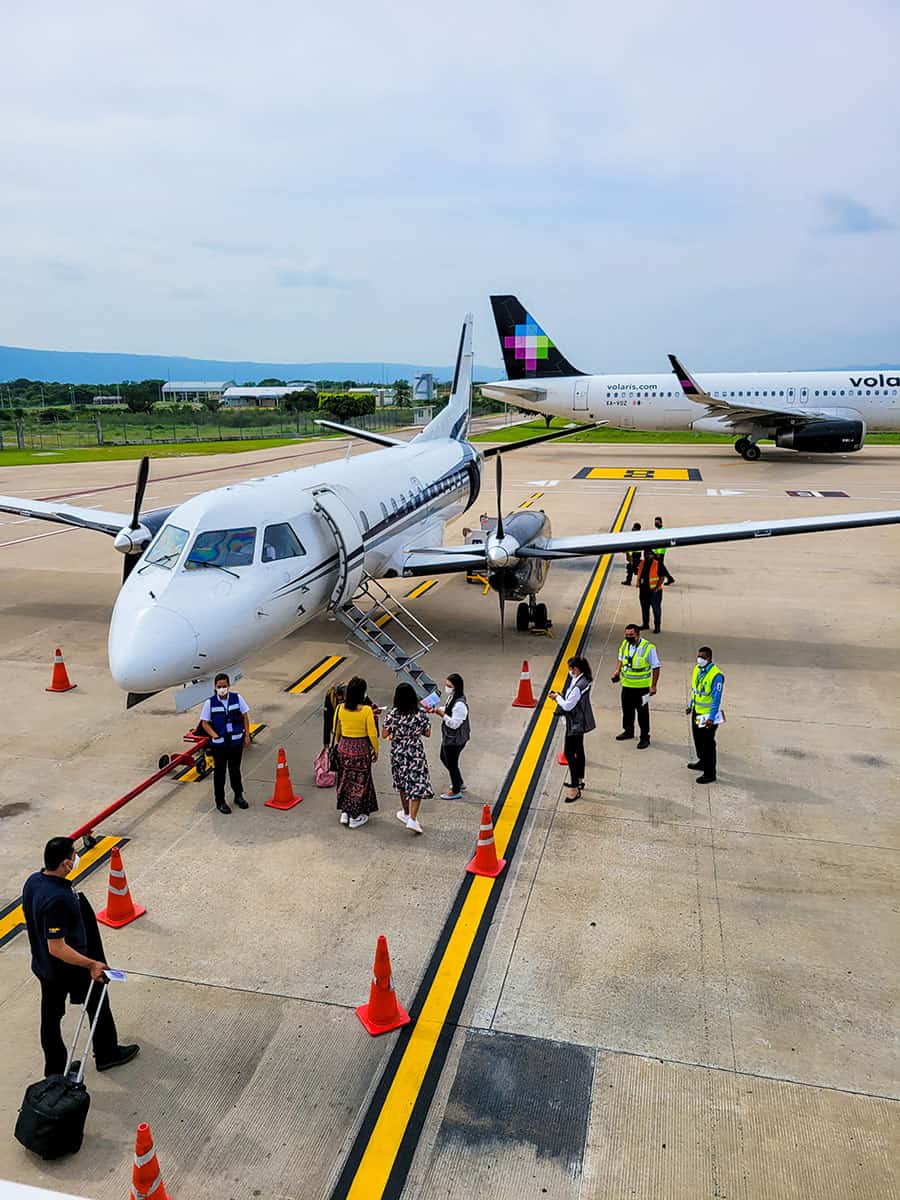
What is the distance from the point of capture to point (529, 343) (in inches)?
1740

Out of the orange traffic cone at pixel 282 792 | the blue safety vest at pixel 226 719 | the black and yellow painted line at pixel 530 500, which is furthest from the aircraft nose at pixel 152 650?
the black and yellow painted line at pixel 530 500

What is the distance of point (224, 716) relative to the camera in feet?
28.3

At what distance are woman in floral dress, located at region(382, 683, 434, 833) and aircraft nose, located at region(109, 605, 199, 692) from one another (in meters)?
2.47

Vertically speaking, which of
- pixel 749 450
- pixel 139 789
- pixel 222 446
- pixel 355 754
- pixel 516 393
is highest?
pixel 516 393

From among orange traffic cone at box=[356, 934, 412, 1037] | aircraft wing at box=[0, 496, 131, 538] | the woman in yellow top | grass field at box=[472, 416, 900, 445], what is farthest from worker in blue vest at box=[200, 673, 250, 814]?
grass field at box=[472, 416, 900, 445]

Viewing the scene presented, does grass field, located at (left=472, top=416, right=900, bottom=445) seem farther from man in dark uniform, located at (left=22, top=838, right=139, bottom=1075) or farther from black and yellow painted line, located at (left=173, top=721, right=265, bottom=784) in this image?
man in dark uniform, located at (left=22, top=838, right=139, bottom=1075)

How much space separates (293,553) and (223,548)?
1057 millimetres

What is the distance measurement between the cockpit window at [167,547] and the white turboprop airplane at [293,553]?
2 cm

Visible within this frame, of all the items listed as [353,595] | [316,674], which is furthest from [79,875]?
[353,595]

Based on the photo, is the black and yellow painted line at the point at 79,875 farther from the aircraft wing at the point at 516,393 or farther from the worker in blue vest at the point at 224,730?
the aircraft wing at the point at 516,393

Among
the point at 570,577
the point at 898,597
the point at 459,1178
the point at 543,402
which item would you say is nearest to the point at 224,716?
the point at 459,1178

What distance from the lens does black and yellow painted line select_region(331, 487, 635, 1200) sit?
4812 millimetres

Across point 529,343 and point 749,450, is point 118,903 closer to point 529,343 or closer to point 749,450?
point 749,450

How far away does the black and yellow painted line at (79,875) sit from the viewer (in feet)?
22.9
